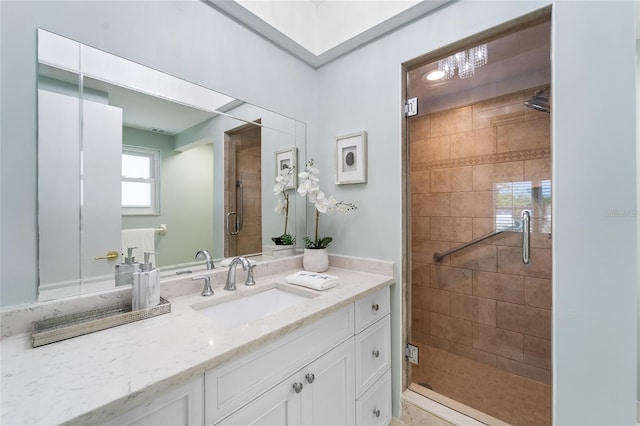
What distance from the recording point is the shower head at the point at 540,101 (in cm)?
120

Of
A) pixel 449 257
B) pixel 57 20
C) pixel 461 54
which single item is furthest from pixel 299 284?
pixel 461 54

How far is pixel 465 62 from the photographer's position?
Answer: 1.45m

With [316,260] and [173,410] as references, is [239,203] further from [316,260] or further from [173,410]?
[173,410]

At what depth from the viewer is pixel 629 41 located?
0.97 metres

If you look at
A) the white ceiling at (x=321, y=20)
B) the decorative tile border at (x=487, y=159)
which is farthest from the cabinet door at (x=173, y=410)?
the white ceiling at (x=321, y=20)

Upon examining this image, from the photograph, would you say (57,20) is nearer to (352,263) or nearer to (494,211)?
(352,263)

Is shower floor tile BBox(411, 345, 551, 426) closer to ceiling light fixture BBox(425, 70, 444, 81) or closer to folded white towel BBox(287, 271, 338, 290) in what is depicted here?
folded white towel BBox(287, 271, 338, 290)

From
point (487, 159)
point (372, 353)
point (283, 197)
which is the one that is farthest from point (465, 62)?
point (372, 353)

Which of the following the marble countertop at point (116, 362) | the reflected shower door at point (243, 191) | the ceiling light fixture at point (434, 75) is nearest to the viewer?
the marble countertop at point (116, 362)

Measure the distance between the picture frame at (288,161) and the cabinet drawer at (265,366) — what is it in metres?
0.92

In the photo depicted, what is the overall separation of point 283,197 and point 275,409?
3.71 ft

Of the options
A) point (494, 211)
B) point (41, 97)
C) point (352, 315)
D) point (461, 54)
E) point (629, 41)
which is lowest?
point (352, 315)

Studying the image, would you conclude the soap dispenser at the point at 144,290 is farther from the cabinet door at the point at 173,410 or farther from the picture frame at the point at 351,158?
the picture frame at the point at 351,158

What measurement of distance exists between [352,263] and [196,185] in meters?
1.01
